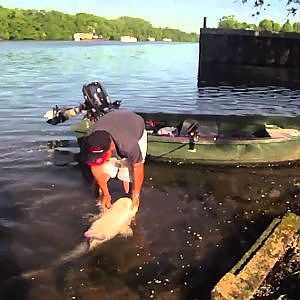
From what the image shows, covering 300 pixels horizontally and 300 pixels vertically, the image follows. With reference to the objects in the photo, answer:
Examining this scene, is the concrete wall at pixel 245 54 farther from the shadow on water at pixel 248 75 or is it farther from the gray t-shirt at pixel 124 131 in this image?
the gray t-shirt at pixel 124 131

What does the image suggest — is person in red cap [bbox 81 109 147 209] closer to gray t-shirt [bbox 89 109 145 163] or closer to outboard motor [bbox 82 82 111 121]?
gray t-shirt [bbox 89 109 145 163]

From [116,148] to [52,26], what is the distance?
5676 inches

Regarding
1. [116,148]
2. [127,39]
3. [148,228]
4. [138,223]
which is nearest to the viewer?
[116,148]

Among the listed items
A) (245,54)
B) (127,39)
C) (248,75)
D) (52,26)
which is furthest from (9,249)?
(127,39)

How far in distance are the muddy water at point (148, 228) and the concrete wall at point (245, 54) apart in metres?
29.5

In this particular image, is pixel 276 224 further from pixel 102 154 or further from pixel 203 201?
pixel 203 201

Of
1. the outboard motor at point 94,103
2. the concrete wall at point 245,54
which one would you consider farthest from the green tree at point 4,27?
the outboard motor at point 94,103

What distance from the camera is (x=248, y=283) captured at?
5.08m

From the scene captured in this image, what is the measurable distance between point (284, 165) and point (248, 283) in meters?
7.44

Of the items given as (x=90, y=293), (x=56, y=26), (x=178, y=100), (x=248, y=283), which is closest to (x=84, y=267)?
(x=90, y=293)

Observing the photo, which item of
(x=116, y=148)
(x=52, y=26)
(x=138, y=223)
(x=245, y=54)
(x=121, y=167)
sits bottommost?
(x=138, y=223)

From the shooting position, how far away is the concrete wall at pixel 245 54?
40062mm

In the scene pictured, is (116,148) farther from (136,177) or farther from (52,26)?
(52,26)

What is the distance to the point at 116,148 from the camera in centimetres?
677
